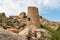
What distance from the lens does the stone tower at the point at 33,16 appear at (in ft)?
81.0

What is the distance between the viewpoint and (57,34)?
16078 millimetres

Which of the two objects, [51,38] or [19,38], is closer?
[19,38]

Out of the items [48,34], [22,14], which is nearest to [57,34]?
[48,34]

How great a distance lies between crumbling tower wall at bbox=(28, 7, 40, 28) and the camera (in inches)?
973

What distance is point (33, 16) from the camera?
25.2 meters

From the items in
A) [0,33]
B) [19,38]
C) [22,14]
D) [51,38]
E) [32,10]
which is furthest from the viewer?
[22,14]

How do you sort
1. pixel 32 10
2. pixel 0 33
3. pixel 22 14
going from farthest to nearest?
pixel 22 14 → pixel 32 10 → pixel 0 33

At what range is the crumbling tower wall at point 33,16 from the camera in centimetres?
2470

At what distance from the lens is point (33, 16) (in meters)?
25.2

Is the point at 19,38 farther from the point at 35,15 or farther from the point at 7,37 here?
the point at 35,15

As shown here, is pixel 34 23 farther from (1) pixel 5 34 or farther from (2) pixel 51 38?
(1) pixel 5 34

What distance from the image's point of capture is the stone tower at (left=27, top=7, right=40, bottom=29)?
24.7m

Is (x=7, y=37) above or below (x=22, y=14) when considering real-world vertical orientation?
above

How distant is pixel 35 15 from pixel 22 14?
1870 cm
